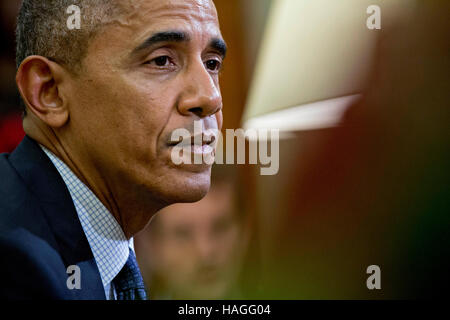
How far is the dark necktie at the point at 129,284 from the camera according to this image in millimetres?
1392

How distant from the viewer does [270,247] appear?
2.68 metres

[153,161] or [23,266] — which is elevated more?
[153,161]

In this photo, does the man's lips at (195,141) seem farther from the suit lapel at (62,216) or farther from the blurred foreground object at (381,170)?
the blurred foreground object at (381,170)

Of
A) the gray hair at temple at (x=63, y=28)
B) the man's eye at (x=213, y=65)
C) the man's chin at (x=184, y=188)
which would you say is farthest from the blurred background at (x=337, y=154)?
the gray hair at temple at (x=63, y=28)

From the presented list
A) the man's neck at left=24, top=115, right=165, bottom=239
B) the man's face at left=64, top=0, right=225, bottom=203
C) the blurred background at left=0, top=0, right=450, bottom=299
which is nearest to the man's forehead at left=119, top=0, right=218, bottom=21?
the man's face at left=64, top=0, right=225, bottom=203

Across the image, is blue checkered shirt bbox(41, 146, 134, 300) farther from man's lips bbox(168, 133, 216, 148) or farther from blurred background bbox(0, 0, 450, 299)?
blurred background bbox(0, 0, 450, 299)

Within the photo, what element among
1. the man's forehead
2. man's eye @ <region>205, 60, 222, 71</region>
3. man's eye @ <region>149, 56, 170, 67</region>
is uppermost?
the man's forehead

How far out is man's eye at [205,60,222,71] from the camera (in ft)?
4.81

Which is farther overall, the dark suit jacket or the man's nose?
the man's nose

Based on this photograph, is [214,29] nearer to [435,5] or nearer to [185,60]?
[185,60]

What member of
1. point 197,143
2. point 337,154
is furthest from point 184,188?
point 337,154

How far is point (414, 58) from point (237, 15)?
93 centimetres
